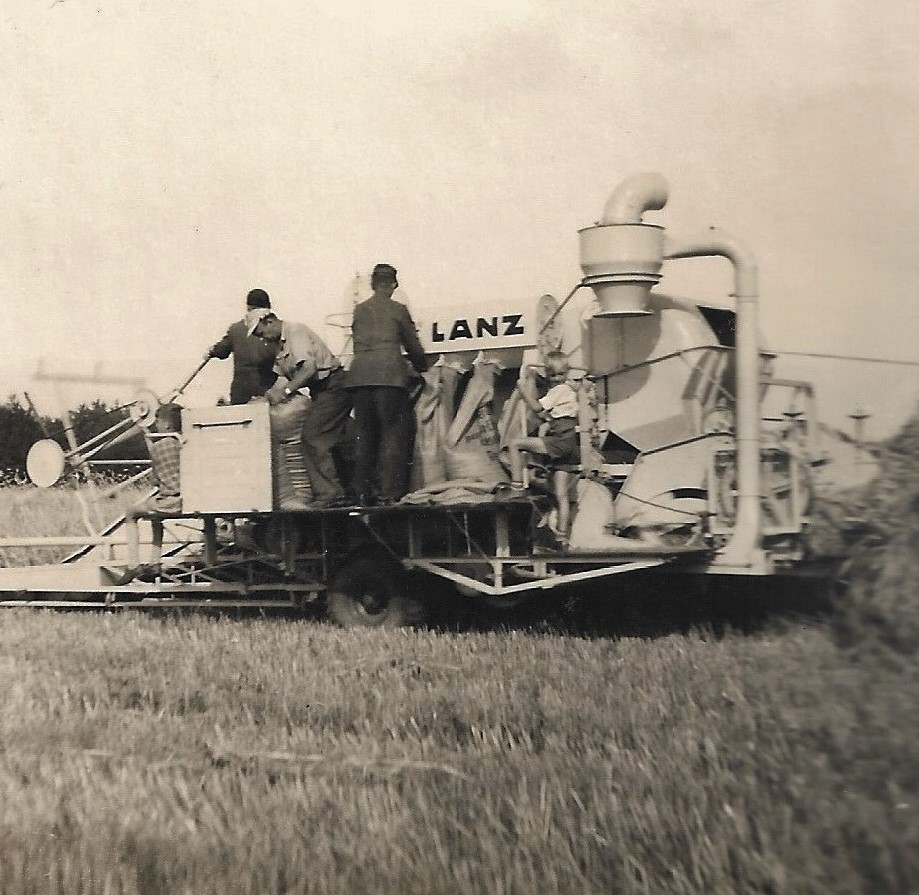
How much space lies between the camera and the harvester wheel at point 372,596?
368 inches

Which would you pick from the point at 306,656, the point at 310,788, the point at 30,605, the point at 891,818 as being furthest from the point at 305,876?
the point at 30,605

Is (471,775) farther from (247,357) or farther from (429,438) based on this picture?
(247,357)

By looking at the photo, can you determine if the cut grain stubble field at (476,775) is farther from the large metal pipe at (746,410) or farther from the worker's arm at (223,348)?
the worker's arm at (223,348)

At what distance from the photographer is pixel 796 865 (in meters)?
3.44

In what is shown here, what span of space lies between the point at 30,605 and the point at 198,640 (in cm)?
304

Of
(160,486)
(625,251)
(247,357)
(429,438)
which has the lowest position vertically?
(160,486)

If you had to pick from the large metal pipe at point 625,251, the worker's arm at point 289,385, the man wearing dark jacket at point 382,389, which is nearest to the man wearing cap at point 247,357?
the worker's arm at point 289,385

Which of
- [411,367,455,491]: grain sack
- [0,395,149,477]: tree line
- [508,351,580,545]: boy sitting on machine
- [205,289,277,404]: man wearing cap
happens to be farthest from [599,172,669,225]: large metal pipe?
[0,395,149,477]: tree line

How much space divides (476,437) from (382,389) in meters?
0.80

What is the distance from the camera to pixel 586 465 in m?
8.90

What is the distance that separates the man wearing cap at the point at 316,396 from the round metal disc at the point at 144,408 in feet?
4.69

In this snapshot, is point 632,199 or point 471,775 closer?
point 471,775

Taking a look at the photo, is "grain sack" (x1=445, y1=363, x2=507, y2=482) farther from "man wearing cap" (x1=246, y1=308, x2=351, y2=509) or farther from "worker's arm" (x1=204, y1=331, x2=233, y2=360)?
"worker's arm" (x1=204, y1=331, x2=233, y2=360)

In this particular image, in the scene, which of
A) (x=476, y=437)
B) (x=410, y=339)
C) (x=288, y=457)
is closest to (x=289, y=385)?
(x=288, y=457)
